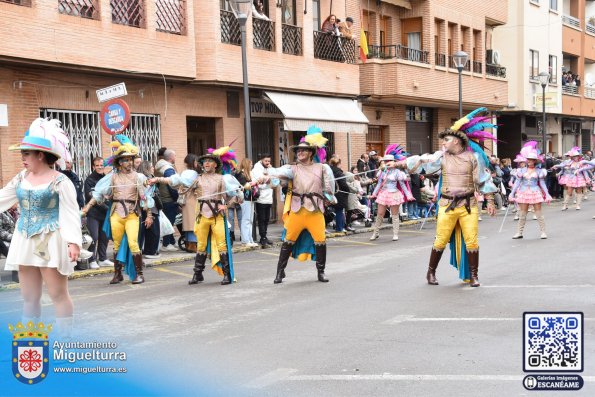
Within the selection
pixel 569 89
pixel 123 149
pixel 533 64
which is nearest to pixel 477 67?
pixel 533 64

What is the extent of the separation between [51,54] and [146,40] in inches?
110

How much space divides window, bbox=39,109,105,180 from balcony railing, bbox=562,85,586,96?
31.8 metres

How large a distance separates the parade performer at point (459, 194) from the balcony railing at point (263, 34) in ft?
37.7

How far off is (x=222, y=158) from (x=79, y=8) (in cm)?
646

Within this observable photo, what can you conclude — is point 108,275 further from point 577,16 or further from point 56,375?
point 577,16

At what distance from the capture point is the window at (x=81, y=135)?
16.8m

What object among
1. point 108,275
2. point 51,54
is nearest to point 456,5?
point 51,54

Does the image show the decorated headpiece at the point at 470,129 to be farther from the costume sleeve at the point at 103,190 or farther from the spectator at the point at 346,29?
the spectator at the point at 346,29

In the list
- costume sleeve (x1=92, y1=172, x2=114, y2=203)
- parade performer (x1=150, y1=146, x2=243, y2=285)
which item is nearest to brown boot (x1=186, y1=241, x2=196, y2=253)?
parade performer (x1=150, y1=146, x2=243, y2=285)

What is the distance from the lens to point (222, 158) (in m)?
12.1

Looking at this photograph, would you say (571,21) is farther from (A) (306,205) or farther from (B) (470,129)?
(A) (306,205)

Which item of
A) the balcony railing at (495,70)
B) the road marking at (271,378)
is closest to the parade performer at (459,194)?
the road marking at (271,378)

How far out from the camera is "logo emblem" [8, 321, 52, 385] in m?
5.60

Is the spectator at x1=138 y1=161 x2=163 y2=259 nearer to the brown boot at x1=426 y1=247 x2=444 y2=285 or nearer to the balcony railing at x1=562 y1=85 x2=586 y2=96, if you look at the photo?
the brown boot at x1=426 y1=247 x2=444 y2=285
